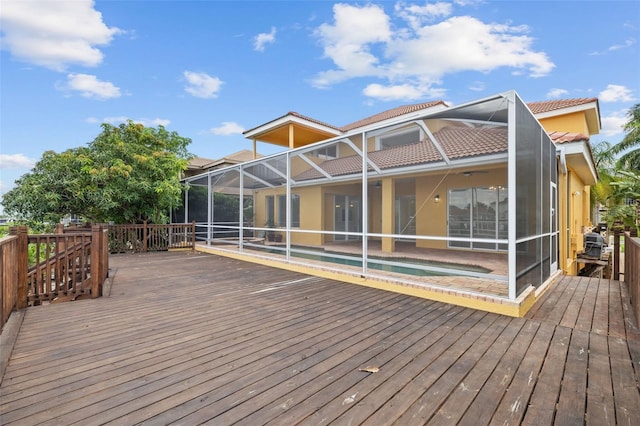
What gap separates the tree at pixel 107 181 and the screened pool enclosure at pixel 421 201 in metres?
1.39

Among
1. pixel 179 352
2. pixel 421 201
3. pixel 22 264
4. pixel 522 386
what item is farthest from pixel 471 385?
pixel 421 201

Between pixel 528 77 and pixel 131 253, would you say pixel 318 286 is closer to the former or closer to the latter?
pixel 131 253

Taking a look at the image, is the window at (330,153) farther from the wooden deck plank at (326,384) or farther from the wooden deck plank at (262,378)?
the wooden deck plank at (326,384)

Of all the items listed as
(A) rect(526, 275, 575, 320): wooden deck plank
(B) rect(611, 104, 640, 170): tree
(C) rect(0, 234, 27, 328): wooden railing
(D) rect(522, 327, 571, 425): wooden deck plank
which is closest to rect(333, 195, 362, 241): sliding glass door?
(A) rect(526, 275, 575, 320): wooden deck plank

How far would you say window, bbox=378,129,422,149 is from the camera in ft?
32.3

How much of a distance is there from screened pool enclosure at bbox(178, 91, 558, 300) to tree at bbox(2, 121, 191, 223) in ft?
4.55

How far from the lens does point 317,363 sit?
94.6 inches

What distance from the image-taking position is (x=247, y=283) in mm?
5332

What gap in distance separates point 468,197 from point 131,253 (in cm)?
1068

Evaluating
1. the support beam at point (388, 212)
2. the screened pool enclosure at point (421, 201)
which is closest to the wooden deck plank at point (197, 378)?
the screened pool enclosure at point (421, 201)

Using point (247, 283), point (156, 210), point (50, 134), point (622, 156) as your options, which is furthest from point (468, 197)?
point (622, 156)

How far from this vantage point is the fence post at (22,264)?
3727mm

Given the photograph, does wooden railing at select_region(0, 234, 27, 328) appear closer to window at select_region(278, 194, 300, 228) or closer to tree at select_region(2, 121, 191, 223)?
tree at select_region(2, 121, 191, 223)

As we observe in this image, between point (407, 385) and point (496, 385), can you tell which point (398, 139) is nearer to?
point (496, 385)
